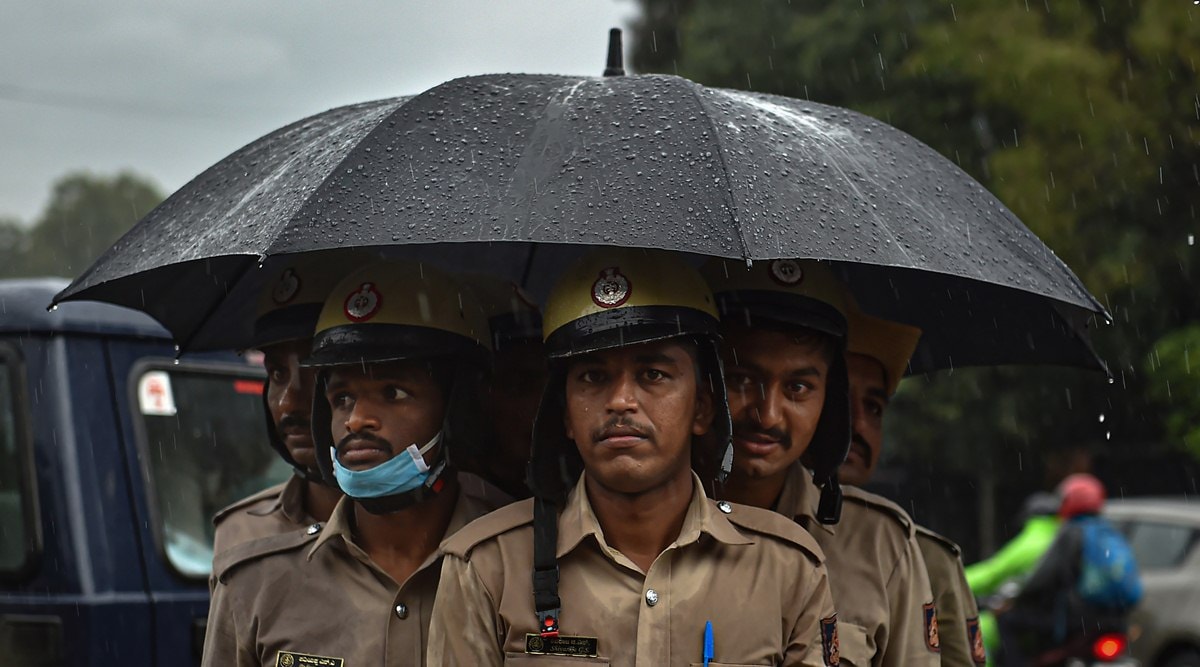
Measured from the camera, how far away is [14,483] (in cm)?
532

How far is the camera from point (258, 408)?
6.21 meters

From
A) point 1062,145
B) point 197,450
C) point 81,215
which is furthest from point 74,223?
point 197,450

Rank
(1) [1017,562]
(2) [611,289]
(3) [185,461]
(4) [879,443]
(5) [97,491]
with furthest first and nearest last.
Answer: (1) [1017,562]
(3) [185,461]
(5) [97,491]
(4) [879,443]
(2) [611,289]

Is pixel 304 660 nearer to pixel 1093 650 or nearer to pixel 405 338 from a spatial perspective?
pixel 405 338

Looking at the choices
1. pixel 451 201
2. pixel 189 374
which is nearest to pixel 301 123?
pixel 451 201

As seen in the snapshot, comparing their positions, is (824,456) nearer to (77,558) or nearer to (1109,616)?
(77,558)

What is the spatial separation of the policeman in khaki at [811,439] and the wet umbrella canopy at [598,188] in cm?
41

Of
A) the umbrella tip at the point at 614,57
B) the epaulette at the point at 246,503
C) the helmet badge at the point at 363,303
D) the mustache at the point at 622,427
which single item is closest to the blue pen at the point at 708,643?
the mustache at the point at 622,427

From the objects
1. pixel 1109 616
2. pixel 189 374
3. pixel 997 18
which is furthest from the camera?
pixel 997 18

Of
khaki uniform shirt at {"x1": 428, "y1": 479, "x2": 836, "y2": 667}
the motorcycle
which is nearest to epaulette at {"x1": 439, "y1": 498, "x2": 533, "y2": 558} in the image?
khaki uniform shirt at {"x1": 428, "y1": 479, "x2": 836, "y2": 667}

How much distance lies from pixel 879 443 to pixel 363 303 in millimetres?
1655

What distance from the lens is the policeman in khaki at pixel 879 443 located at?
397cm

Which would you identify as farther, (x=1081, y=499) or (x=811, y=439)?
(x=1081, y=499)

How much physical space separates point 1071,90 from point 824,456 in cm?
949
